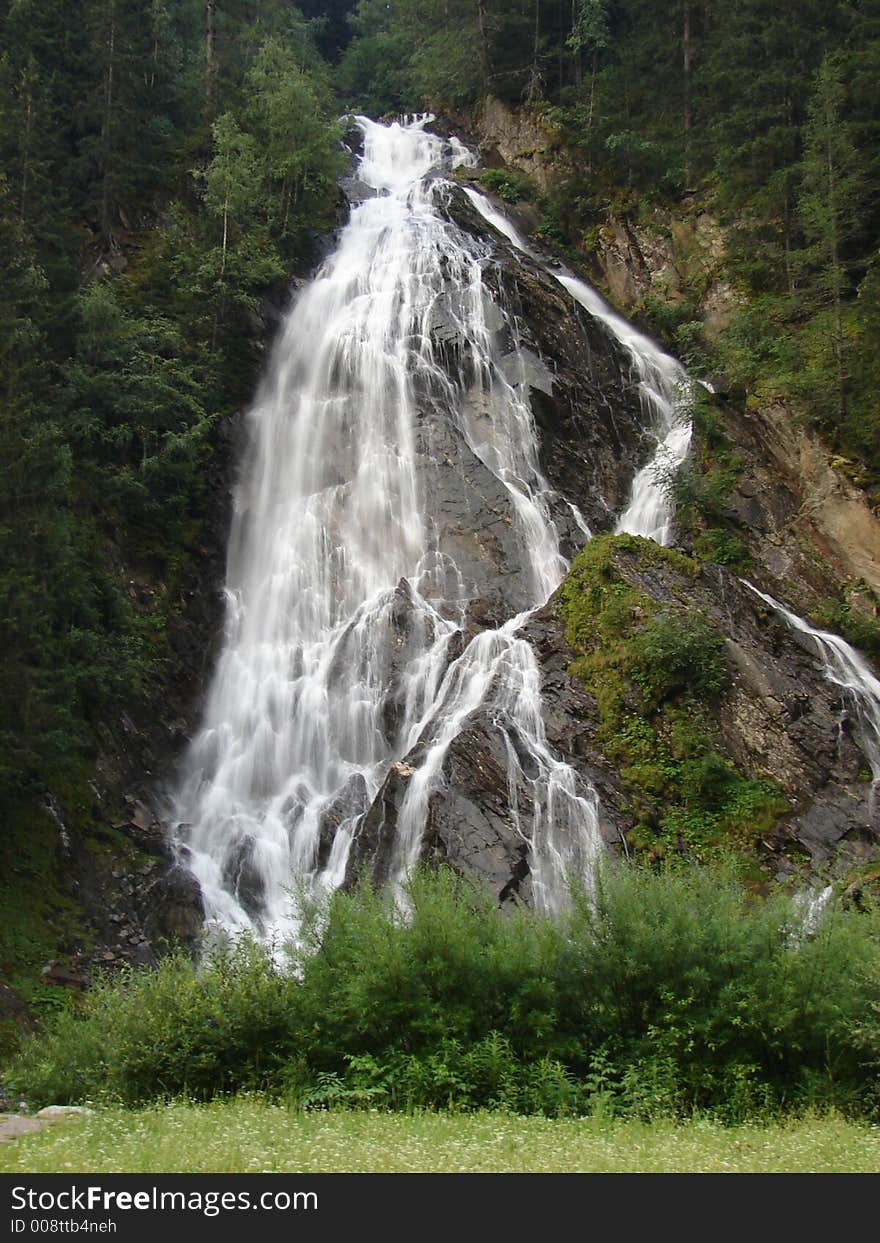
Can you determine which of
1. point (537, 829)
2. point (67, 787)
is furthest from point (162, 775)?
point (537, 829)

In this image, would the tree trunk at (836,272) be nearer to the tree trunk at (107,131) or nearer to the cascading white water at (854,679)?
the cascading white water at (854,679)

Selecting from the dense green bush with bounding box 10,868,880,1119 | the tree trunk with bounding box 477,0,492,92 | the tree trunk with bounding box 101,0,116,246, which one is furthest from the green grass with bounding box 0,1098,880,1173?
the tree trunk with bounding box 477,0,492,92

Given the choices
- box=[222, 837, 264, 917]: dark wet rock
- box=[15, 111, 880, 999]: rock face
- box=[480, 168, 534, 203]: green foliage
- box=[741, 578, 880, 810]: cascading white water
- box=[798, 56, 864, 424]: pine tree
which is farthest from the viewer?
box=[480, 168, 534, 203]: green foliage

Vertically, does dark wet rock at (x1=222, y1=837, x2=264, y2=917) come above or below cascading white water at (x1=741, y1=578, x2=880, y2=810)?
below

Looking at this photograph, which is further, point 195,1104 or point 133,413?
point 133,413

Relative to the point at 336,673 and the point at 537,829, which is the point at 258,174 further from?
the point at 537,829

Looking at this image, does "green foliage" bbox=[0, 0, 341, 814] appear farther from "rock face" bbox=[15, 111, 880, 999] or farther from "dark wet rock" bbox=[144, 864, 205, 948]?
"dark wet rock" bbox=[144, 864, 205, 948]

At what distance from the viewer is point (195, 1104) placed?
11.0 metres

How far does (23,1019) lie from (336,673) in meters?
10.4

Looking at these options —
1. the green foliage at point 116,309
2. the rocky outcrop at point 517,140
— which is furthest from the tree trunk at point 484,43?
the green foliage at point 116,309

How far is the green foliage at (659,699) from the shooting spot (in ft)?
62.8

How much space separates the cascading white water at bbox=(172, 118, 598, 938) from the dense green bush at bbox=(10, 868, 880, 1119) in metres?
5.62

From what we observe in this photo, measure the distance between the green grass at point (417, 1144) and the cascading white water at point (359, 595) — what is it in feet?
26.1

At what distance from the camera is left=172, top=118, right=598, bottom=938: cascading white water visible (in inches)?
805
